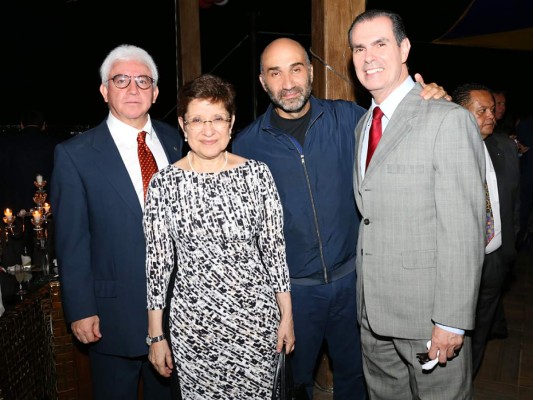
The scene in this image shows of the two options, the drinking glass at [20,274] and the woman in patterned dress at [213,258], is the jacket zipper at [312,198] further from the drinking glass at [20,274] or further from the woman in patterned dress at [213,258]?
the drinking glass at [20,274]

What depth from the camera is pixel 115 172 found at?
2.07m

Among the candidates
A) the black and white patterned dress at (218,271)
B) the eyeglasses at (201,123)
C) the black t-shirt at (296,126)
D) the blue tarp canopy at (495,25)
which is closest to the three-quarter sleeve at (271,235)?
the black and white patterned dress at (218,271)

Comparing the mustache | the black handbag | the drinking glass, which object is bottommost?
the black handbag

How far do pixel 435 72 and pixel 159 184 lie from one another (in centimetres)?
984

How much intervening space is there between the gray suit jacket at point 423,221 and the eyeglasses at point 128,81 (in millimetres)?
1059

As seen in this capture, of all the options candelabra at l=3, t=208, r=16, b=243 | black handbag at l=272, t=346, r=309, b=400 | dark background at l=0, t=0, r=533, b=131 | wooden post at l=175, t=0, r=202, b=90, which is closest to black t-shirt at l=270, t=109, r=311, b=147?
black handbag at l=272, t=346, r=309, b=400

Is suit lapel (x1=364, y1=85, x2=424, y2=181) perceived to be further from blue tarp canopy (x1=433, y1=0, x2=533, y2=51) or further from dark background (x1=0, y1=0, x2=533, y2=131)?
blue tarp canopy (x1=433, y1=0, x2=533, y2=51)

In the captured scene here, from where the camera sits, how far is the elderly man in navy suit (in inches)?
80.5

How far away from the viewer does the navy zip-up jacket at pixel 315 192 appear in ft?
7.63

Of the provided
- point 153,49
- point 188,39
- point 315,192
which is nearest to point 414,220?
point 315,192

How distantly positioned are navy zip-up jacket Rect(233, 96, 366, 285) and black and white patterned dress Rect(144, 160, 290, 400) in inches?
14.9

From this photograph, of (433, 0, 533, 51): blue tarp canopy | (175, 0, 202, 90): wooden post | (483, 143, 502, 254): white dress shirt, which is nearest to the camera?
(483, 143, 502, 254): white dress shirt

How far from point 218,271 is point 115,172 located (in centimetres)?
63

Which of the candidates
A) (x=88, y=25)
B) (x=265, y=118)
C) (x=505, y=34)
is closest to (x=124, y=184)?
(x=265, y=118)
